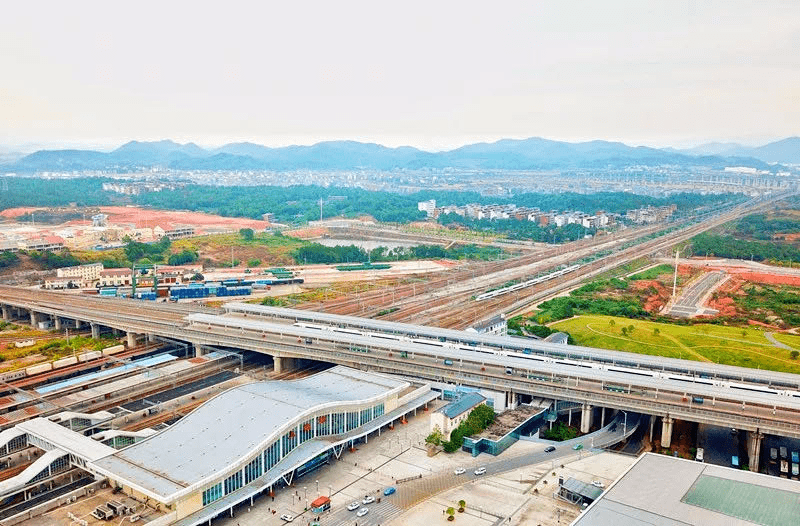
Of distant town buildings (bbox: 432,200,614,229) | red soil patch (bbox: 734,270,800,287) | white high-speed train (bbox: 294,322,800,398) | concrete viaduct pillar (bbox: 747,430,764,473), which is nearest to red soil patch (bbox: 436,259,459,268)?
red soil patch (bbox: 734,270,800,287)

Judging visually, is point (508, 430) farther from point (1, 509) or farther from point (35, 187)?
point (35, 187)

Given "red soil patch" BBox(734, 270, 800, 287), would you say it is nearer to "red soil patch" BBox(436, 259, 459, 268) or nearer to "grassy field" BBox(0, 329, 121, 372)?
"red soil patch" BBox(436, 259, 459, 268)

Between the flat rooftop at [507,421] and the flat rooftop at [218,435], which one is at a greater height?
the flat rooftop at [218,435]

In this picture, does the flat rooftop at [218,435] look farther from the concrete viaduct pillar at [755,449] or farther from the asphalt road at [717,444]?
the concrete viaduct pillar at [755,449]

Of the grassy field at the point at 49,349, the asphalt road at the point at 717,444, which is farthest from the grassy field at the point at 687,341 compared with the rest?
the grassy field at the point at 49,349

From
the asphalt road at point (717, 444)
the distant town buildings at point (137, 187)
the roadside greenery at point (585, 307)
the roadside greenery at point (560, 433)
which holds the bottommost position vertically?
the asphalt road at point (717, 444)

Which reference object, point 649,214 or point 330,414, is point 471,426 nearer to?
point 330,414

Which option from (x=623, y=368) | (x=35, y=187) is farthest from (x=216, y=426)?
(x=35, y=187)

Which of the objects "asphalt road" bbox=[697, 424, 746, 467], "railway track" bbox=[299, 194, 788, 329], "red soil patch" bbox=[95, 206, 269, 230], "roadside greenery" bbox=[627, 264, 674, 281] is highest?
"red soil patch" bbox=[95, 206, 269, 230]
